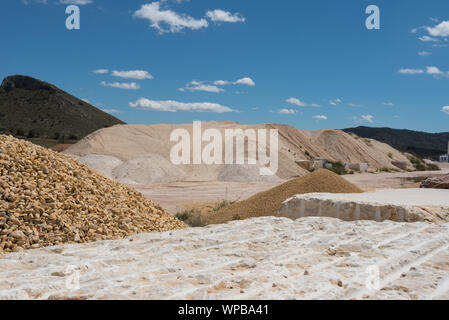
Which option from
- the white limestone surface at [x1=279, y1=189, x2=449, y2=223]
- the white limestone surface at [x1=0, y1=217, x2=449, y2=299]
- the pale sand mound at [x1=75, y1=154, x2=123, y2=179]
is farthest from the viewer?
the pale sand mound at [x1=75, y1=154, x2=123, y2=179]

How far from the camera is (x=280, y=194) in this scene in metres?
7.70

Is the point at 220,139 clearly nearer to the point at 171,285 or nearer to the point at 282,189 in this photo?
the point at 282,189

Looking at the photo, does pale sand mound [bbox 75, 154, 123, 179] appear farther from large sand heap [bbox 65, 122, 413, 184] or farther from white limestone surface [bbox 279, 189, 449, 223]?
white limestone surface [bbox 279, 189, 449, 223]

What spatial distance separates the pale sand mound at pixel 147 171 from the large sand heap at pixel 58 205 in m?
9.97

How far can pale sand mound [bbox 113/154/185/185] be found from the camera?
1567 cm

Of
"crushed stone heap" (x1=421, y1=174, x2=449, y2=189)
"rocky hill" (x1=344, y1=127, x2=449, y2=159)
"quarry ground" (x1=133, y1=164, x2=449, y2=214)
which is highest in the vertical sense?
"rocky hill" (x1=344, y1=127, x2=449, y2=159)

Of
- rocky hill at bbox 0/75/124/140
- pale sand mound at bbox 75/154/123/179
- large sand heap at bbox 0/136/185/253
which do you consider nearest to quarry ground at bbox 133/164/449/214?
pale sand mound at bbox 75/154/123/179

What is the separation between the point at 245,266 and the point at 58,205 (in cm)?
277

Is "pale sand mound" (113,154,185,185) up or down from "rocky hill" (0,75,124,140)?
down

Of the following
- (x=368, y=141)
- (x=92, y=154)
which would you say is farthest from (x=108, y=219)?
(x=368, y=141)

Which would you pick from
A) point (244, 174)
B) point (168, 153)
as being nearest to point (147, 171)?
point (168, 153)

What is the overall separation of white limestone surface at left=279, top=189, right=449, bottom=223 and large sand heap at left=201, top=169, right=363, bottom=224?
5.96 feet

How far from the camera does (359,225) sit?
334 centimetres
